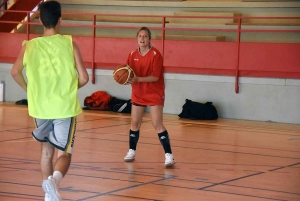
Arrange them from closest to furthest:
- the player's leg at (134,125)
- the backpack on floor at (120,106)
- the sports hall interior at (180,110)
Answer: the sports hall interior at (180,110)
the player's leg at (134,125)
the backpack on floor at (120,106)

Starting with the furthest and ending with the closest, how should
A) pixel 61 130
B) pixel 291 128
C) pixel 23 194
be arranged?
1. pixel 291 128
2. pixel 23 194
3. pixel 61 130

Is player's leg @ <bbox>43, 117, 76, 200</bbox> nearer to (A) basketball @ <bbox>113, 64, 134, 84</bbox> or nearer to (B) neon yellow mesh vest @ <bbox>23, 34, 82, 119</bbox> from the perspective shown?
(B) neon yellow mesh vest @ <bbox>23, 34, 82, 119</bbox>

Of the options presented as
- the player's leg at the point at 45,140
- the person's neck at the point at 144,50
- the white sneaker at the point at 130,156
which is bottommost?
the white sneaker at the point at 130,156

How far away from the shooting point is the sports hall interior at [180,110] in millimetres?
6109

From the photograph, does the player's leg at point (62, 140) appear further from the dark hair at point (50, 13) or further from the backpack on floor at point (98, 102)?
the backpack on floor at point (98, 102)

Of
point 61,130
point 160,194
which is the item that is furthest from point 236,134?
point 61,130

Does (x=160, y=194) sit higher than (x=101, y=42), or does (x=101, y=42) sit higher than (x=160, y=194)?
(x=101, y=42)

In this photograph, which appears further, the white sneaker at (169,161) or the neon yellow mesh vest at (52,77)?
the white sneaker at (169,161)

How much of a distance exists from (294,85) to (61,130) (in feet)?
27.1

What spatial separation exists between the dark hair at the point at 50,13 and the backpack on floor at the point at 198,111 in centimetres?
793

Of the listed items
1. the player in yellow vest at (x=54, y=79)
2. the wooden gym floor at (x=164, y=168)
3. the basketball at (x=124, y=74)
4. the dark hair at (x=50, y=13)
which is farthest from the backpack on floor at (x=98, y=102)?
the dark hair at (x=50, y=13)

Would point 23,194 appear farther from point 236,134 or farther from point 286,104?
point 286,104

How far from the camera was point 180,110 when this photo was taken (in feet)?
43.7

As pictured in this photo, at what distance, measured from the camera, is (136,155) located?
7.87m
